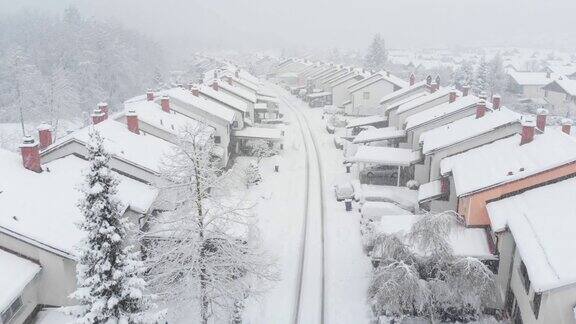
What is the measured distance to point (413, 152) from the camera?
4394 cm

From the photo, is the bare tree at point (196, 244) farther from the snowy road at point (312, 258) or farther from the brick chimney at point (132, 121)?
the brick chimney at point (132, 121)

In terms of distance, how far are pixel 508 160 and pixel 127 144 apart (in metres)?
24.6

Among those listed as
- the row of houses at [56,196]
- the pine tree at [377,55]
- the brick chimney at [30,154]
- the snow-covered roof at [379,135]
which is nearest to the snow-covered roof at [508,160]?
the snow-covered roof at [379,135]

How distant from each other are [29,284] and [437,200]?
25.3m

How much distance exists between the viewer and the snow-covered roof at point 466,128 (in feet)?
115

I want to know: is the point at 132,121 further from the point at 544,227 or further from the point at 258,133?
the point at 544,227

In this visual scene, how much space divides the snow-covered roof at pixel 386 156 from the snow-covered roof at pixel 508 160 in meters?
6.97

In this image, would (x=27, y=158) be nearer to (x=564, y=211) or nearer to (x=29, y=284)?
(x=29, y=284)

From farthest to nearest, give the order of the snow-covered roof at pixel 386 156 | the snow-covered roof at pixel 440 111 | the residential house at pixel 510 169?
the snow-covered roof at pixel 440 111 < the snow-covered roof at pixel 386 156 < the residential house at pixel 510 169

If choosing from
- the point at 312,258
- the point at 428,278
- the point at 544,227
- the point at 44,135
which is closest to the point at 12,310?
the point at 44,135

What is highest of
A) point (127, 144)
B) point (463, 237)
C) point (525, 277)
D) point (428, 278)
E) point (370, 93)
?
point (127, 144)

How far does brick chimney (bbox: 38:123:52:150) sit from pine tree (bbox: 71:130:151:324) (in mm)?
15001

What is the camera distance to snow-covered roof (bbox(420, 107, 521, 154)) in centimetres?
3497

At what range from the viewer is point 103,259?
1681cm
